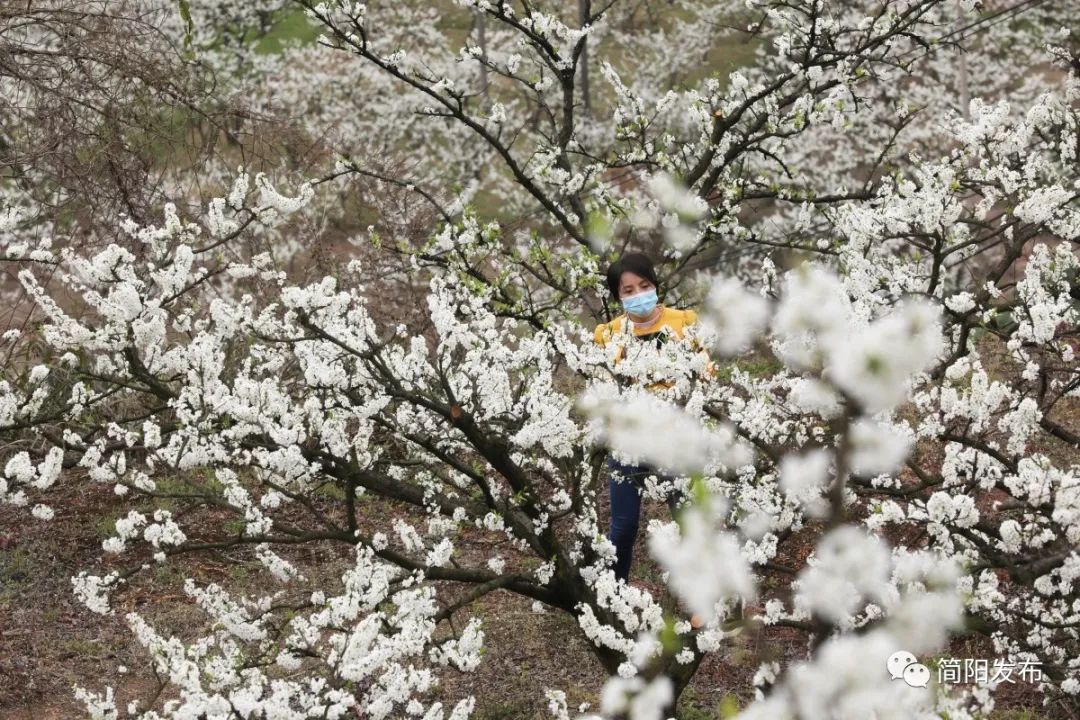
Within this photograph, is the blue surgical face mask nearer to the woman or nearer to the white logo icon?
the woman

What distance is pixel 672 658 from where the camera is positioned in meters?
4.29

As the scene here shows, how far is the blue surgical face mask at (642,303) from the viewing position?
5.07m

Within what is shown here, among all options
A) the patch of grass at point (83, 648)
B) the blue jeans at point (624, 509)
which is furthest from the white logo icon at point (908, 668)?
the patch of grass at point (83, 648)

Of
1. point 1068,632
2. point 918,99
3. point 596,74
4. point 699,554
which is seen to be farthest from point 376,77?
point 699,554

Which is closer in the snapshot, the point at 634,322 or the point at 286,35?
the point at 634,322

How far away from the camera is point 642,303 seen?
200 inches

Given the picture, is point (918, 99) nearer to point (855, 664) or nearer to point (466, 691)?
point (466, 691)

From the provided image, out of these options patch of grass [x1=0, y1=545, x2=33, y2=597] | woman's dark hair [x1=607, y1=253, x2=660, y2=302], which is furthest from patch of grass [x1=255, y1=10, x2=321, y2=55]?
woman's dark hair [x1=607, y1=253, x2=660, y2=302]

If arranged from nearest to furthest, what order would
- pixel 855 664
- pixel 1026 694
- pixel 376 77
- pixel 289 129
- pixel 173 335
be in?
A: pixel 855 664, pixel 1026 694, pixel 289 129, pixel 173 335, pixel 376 77

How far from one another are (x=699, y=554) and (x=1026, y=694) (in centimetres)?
468

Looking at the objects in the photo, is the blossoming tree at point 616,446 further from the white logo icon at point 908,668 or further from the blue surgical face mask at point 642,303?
the blue surgical face mask at point 642,303

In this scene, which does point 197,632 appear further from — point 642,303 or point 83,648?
point 642,303

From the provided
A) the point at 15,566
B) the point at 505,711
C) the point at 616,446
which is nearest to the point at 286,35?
the point at 15,566

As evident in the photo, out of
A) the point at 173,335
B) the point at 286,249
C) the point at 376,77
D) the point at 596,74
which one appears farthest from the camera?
the point at 596,74
